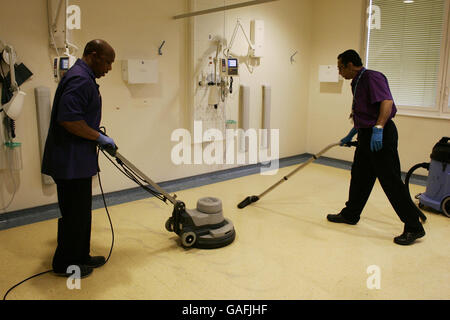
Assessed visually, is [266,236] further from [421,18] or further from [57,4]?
[421,18]

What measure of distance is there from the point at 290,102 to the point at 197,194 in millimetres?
2457

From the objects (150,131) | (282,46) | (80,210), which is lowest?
(80,210)

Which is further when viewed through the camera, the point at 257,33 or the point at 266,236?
the point at 257,33

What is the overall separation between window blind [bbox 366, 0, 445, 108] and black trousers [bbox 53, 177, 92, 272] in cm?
Result: 443

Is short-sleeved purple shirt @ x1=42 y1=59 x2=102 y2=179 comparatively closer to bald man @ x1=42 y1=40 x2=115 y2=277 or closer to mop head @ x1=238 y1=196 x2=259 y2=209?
bald man @ x1=42 y1=40 x2=115 y2=277

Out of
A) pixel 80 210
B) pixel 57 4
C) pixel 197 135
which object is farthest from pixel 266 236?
pixel 57 4

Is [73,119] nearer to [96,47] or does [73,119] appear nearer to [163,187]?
[96,47]

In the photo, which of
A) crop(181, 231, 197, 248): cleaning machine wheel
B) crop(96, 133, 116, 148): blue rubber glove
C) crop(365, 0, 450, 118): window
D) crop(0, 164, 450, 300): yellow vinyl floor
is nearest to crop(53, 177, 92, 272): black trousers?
crop(0, 164, 450, 300): yellow vinyl floor

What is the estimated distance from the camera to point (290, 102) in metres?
6.14

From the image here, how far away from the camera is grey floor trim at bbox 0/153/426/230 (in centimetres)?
363

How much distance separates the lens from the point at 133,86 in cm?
428

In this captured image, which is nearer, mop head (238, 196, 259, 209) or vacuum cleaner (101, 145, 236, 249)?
vacuum cleaner (101, 145, 236, 249)

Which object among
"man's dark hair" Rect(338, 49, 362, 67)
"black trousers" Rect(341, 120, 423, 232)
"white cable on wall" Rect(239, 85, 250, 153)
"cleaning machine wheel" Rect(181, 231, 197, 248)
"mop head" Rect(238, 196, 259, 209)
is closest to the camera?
"cleaning machine wheel" Rect(181, 231, 197, 248)

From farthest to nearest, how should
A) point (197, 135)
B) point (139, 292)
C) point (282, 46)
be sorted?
1. point (282, 46)
2. point (197, 135)
3. point (139, 292)
